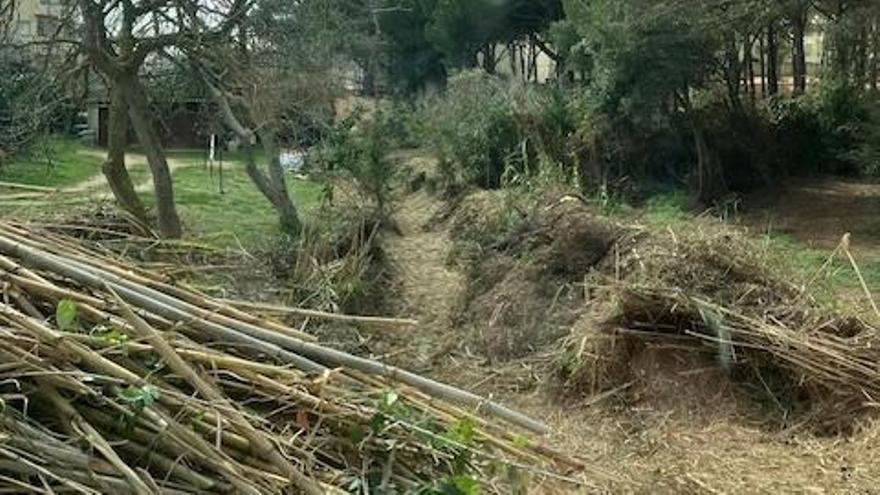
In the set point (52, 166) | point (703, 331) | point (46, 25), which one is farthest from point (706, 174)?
point (703, 331)

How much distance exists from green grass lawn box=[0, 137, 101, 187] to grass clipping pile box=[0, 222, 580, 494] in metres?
10.1

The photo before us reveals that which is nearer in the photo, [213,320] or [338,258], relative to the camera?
[213,320]

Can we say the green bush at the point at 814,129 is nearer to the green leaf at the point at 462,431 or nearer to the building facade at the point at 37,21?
the building facade at the point at 37,21

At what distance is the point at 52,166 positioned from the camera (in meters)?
15.4

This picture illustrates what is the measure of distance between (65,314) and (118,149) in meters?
10.8

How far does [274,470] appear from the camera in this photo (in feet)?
8.72

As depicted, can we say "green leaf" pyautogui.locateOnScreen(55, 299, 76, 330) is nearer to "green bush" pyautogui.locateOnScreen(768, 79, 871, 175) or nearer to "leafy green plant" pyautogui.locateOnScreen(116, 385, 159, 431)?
"leafy green plant" pyautogui.locateOnScreen(116, 385, 159, 431)

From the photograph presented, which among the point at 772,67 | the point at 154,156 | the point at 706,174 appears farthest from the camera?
the point at 772,67

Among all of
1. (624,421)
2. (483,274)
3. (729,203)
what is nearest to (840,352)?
(624,421)

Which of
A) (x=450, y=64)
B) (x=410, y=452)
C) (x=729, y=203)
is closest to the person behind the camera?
(x=410, y=452)

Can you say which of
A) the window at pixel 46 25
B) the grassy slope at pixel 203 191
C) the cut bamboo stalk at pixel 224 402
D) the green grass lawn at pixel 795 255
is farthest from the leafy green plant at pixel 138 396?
the window at pixel 46 25

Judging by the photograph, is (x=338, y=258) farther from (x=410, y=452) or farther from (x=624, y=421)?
(x=410, y=452)

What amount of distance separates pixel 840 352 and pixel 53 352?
5.31m

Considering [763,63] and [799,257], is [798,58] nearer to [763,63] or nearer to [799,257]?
[763,63]
